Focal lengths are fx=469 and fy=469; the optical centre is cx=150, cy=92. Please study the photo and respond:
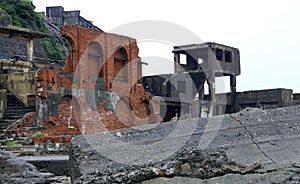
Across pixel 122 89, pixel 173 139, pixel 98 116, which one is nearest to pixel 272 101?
pixel 122 89

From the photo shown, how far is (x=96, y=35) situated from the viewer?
749 inches

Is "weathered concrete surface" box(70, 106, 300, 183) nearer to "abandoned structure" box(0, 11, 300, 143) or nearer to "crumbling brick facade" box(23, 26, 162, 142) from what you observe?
"abandoned structure" box(0, 11, 300, 143)

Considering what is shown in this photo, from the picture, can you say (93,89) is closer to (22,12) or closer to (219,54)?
(219,54)

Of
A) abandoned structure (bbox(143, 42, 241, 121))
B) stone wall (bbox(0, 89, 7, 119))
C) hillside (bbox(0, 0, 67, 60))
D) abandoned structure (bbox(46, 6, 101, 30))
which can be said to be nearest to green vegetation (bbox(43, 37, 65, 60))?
hillside (bbox(0, 0, 67, 60))

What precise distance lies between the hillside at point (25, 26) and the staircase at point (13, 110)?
52.2ft

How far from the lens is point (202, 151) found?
3176 mm

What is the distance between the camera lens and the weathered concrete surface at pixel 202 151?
9.97 feet

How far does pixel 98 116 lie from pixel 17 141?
5588mm

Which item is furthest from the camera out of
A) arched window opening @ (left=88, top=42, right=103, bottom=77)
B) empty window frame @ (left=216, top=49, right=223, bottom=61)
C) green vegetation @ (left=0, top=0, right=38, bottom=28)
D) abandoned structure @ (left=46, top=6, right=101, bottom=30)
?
abandoned structure @ (left=46, top=6, right=101, bottom=30)

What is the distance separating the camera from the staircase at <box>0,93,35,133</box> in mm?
13750

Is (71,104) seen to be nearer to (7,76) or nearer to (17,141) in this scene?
(7,76)

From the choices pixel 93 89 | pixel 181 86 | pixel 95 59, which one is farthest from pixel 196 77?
pixel 93 89

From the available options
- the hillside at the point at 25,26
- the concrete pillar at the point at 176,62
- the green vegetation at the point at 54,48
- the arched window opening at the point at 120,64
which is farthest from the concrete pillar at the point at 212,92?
the green vegetation at the point at 54,48

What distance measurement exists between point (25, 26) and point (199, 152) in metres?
32.5
